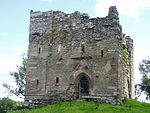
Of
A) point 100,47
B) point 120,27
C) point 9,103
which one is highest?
point 120,27

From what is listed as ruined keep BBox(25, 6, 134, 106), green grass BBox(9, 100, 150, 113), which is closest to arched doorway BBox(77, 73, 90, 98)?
ruined keep BBox(25, 6, 134, 106)

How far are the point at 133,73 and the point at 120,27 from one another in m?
5.43

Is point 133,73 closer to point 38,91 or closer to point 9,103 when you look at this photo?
point 38,91

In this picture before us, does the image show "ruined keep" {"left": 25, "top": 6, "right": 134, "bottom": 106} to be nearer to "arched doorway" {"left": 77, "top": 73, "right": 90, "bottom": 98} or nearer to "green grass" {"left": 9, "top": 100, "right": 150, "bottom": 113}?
"arched doorway" {"left": 77, "top": 73, "right": 90, "bottom": 98}

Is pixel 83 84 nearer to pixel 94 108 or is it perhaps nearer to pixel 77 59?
pixel 77 59

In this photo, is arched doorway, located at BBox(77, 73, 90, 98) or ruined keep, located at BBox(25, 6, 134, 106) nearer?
ruined keep, located at BBox(25, 6, 134, 106)

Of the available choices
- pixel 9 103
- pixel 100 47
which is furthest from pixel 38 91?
pixel 9 103

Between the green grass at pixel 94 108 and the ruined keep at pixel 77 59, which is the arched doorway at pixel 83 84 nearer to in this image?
the ruined keep at pixel 77 59

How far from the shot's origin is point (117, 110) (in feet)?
69.4

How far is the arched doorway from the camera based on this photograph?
25.1 m

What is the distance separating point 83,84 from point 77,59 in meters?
2.03

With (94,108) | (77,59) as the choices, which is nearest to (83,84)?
(77,59)

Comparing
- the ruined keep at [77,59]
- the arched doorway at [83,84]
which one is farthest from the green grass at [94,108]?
the arched doorway at [83,84]

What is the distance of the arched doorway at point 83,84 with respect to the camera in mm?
25078
